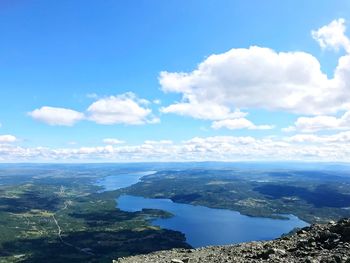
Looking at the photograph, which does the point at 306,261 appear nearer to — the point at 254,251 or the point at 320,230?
the point at 254,251

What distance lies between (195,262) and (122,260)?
10.7 metres

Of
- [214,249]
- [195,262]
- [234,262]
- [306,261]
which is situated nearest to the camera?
[306,261]

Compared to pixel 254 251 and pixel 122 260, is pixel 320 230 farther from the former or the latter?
pixel 122 260

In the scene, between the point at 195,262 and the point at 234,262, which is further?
the point at 195,262

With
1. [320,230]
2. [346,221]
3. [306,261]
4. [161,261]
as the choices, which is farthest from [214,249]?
[306,261]

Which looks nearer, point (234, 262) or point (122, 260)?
point (234, 262)

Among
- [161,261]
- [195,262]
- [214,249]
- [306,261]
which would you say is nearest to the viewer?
[306,261]

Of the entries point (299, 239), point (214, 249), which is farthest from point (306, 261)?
point (214, 249)

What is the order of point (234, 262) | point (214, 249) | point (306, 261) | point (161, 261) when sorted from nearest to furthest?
point (306, 261)
point (234, 262)
point (161, 261)
point (214, 249)

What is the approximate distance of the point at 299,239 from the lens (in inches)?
Answer: 1911

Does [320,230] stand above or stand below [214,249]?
above

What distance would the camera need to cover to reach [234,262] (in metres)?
40.5

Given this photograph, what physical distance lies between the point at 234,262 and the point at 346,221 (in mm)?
16011

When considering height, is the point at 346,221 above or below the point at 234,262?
above
